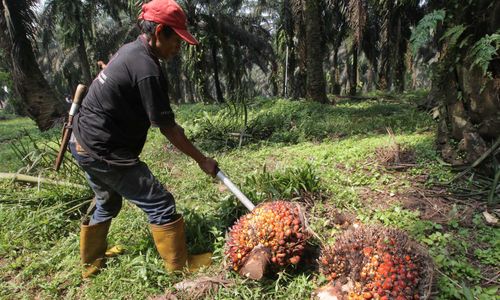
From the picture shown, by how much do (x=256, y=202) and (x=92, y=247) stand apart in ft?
4.76

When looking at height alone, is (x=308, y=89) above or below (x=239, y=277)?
above

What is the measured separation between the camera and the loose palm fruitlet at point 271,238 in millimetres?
2512

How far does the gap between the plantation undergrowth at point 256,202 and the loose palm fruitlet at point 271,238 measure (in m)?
0.17

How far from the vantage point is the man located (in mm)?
2453

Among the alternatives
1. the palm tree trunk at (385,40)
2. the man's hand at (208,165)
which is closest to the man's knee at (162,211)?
the man's hand at (208,165)

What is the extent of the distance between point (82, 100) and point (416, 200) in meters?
3.00

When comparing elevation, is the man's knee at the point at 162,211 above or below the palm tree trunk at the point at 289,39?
below

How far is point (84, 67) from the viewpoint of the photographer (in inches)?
653

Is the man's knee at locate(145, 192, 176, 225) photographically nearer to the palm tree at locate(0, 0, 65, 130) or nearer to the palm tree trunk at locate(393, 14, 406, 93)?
the palm tree at locate(0, 0, 65, 130)

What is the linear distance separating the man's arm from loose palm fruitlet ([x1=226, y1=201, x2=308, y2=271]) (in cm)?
50

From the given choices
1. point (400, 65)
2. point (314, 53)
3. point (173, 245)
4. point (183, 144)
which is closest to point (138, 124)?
point (183, 144)

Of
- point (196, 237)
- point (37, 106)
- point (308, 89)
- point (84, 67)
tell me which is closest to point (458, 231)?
point (196, 237)

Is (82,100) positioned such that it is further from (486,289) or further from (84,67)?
(84,67)

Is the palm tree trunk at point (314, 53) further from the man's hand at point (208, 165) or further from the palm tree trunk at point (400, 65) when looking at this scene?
the palm tree trunk at point (400, 65)
